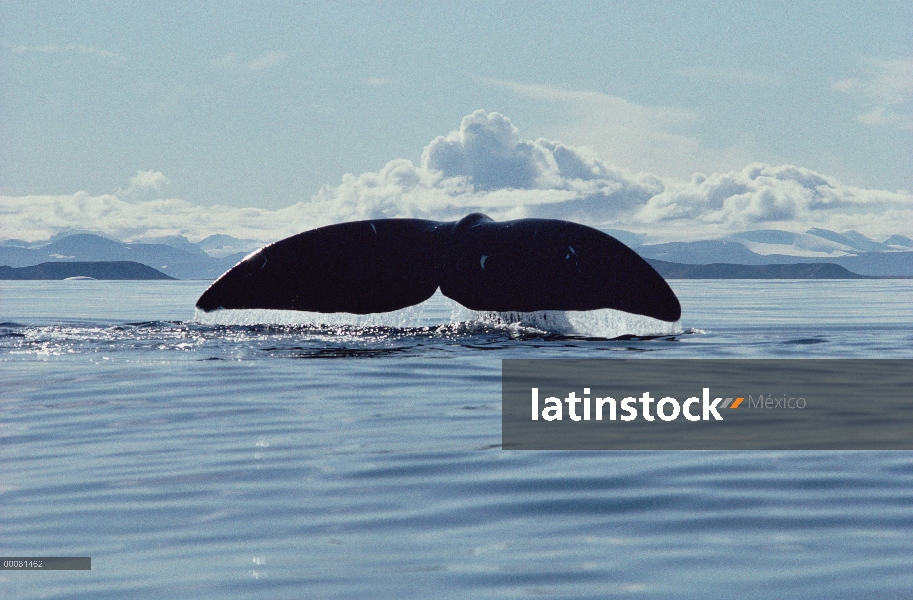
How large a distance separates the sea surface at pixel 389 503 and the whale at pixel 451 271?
4.86ft

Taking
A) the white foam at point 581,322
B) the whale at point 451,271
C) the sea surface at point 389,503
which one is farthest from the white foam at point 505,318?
the sea surface at point 389,503

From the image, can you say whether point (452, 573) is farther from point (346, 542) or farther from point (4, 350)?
point (4, 350)

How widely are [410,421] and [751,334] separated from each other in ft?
28.2

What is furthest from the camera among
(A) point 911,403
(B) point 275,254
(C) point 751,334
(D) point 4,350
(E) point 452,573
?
(C) point 751,334

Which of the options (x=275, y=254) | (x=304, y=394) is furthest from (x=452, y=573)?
(x=275, y=254)

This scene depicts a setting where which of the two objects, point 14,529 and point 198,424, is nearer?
point 14,529

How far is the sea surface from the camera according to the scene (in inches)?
147

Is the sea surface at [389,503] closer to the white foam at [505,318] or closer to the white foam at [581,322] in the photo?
the white foam at [505,318]

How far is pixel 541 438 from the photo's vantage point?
652 cm

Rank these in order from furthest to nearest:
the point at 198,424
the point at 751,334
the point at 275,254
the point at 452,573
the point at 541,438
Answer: the point at 751,334
the point at 275,254
the point at 198,424
the point at 541,438
the point at 452,573

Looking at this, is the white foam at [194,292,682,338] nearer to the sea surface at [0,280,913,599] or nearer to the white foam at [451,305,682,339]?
the white foam at [451,305,682,339]

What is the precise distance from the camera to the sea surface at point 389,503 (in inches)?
147

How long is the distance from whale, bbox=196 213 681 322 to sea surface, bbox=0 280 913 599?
4.86 feet

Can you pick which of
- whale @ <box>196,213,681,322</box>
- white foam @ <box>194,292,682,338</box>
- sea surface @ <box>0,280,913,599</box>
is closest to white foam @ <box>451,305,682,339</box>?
white foam @ <box>194,292,682,338</box>
